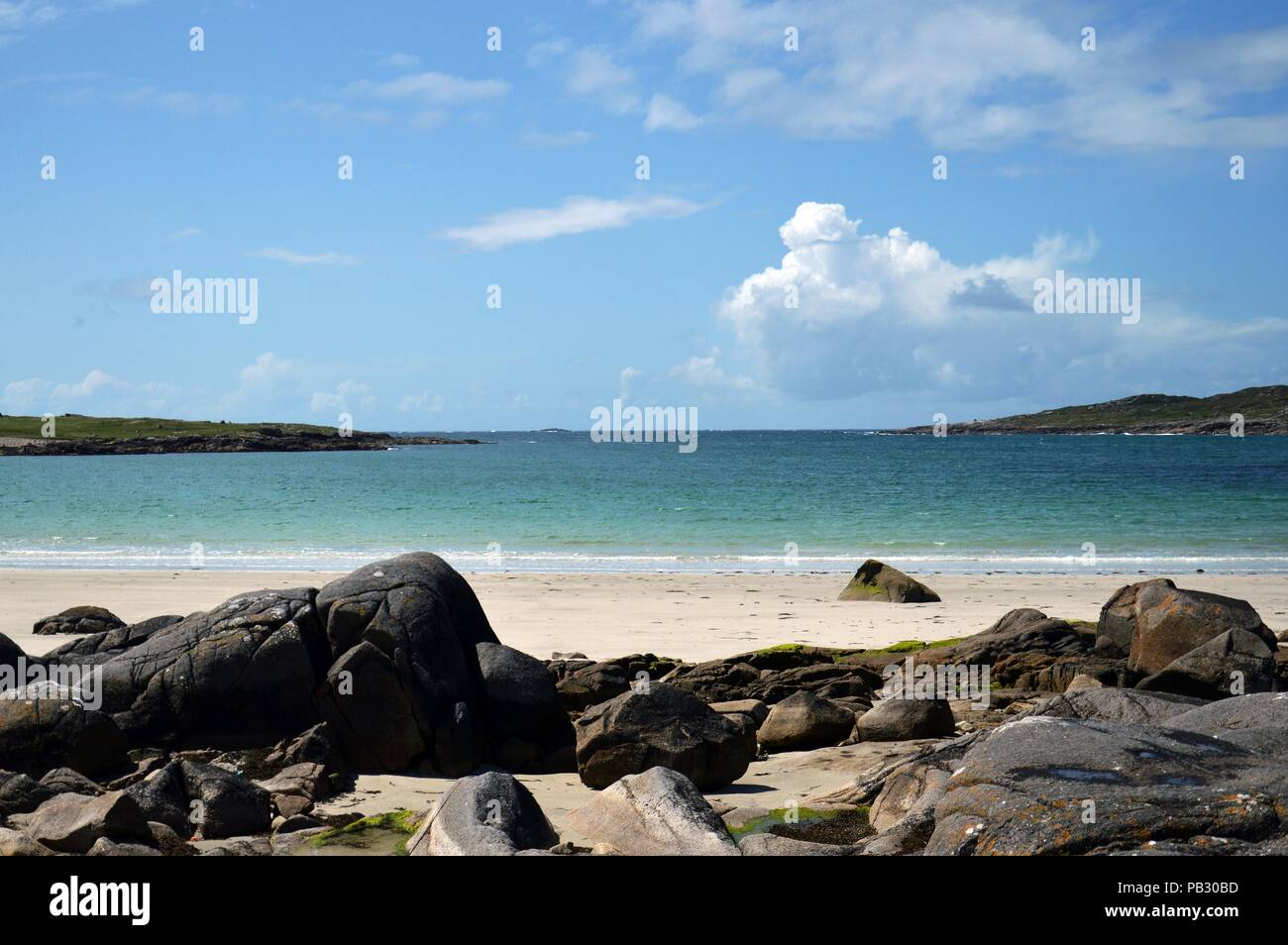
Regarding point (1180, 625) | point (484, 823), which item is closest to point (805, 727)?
point (484, 823)

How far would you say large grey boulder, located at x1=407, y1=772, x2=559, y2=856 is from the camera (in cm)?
655

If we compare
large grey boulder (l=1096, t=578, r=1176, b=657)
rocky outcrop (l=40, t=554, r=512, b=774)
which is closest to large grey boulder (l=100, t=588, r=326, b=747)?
rocky outcrop (l=40, t=554, r=512, b=774)

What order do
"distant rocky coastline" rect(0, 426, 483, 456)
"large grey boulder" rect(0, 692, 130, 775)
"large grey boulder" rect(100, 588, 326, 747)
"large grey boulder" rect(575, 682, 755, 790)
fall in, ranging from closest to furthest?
"large grey boulder" rect(0, 692, 130, 775), "large grey boulder" rect(575, 682, 755, 790), "large grey boulder" rect(100, 588, 326, 747), "distant rocky coastline" rect(0, 426, 483, 456)

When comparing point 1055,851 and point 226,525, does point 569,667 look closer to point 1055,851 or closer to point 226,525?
point 1055,851

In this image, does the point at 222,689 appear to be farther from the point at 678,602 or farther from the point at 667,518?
the point at 667,518

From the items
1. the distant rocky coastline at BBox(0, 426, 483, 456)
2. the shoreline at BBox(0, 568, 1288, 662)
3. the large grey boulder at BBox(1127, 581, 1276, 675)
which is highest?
the distant rocky coastline at BBox(0, 426, 483, 456)

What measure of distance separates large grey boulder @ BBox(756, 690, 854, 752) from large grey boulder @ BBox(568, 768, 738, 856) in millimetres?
3262

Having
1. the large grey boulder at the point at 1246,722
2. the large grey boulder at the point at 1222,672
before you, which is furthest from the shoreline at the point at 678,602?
the large grey boulder at the point at 1246,722

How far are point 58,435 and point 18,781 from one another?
143 metres

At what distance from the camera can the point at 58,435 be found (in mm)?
132750

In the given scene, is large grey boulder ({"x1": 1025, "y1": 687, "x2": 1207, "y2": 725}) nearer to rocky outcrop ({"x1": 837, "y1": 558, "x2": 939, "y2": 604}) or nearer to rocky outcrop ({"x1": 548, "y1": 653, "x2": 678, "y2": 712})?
rocky outcrop ({"x1": 548, "y1": 653, "x2": 678, "y2": 712})
